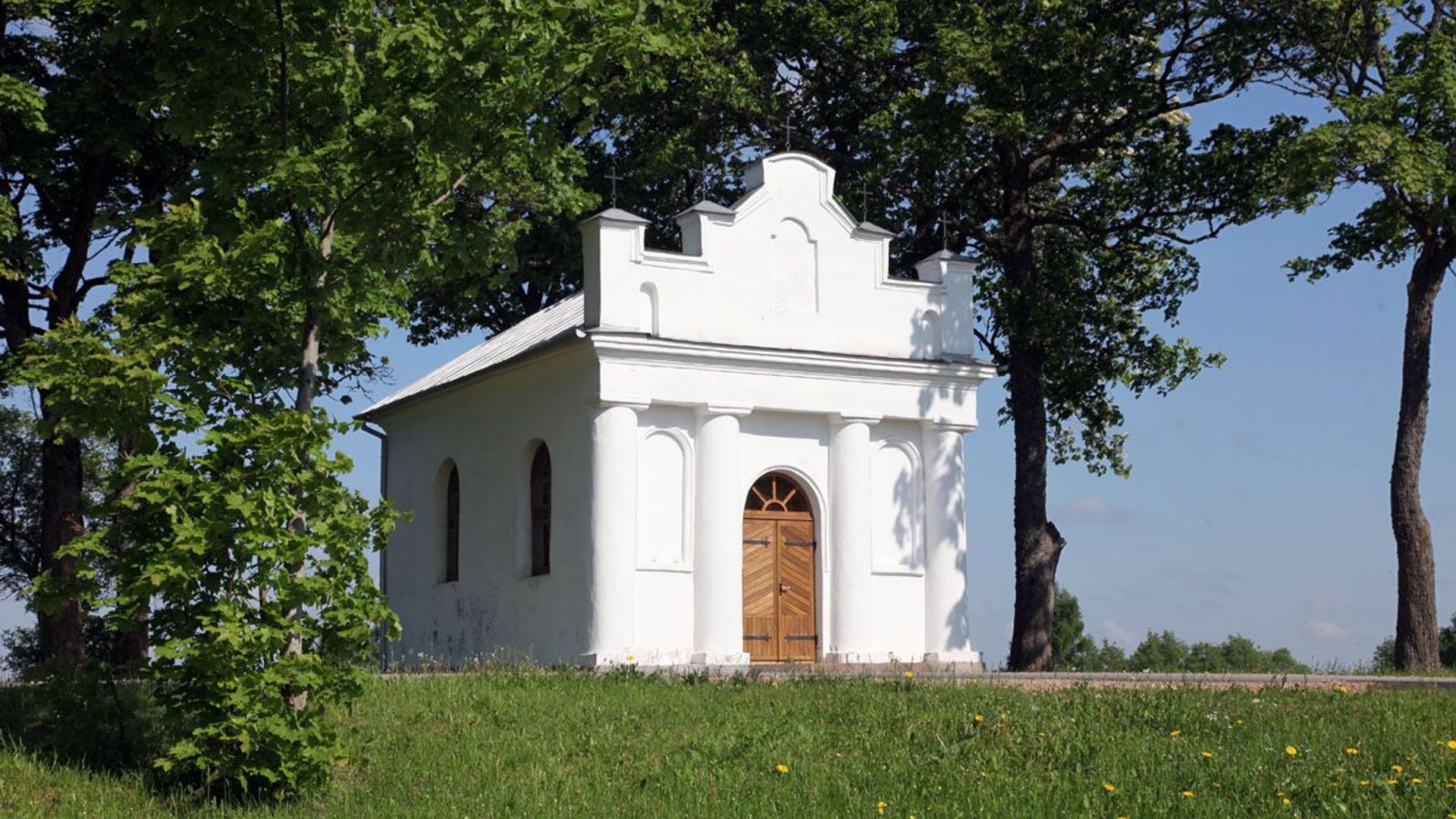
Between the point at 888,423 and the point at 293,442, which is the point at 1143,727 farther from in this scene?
the point at 888,423

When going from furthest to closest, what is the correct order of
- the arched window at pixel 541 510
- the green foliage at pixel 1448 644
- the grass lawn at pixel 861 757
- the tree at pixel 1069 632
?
the tree at pixel 1069 632
the green foliage at pixel 1448 644
the arched window at pixel 541 510
the grass lawn at pixel 861 757

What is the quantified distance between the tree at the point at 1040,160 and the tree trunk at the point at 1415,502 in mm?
3523

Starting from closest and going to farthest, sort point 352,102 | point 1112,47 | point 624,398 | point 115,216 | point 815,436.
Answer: point 352,102
point 115,216
point 624,398
point 815,436
point 1112,47

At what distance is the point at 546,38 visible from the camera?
1315 centimetres

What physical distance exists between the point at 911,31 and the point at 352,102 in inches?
667

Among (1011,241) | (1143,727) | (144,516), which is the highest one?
(1011,241)

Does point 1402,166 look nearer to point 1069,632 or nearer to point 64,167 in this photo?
point 64,167

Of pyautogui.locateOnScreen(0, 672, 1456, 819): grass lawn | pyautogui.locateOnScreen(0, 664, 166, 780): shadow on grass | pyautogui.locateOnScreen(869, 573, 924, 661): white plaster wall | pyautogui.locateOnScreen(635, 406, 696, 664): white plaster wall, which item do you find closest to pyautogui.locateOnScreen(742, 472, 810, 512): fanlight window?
pyautogui.locateOnScreen(635, 406, 696, 664): white plaster wall

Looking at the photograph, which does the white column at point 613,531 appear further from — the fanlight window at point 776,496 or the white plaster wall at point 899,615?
the white plaster wall at point 899,615

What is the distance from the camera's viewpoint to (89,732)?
13.7 metres

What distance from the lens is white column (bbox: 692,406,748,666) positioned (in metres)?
22.3

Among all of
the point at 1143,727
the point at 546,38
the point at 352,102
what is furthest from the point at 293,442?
the point at 1143,727

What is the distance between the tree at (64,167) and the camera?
21.8m

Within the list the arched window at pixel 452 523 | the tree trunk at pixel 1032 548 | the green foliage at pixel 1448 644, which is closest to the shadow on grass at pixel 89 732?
the arched window at pixel 452 523
